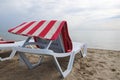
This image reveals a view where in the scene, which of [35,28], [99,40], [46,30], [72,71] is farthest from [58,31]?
[99,40]

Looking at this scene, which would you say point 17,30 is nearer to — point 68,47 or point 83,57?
point 68,47

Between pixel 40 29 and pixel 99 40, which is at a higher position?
pixel 40 29

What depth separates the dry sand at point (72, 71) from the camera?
3901 mm

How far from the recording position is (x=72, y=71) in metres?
4.21

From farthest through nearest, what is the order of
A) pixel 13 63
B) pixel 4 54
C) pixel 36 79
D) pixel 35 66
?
pixel 4 54
pixel 13 63
pixel 35 66
pixel 36 79

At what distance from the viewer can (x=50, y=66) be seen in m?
4.46

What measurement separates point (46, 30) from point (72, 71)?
3.64 feet

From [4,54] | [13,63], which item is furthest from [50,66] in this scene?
[4,54]

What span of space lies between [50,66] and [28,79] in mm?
828

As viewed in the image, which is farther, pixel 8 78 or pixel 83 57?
pixel 83 57

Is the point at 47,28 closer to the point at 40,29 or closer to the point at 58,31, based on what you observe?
the point at 40,29

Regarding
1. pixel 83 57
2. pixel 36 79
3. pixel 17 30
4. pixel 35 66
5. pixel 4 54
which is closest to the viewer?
pixel 36 79

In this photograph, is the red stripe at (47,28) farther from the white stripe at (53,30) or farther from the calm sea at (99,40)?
the calm sea at (99,40)

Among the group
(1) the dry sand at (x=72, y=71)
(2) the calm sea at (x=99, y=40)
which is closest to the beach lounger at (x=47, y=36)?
(1) the dry sand at (x=72, y=71)
